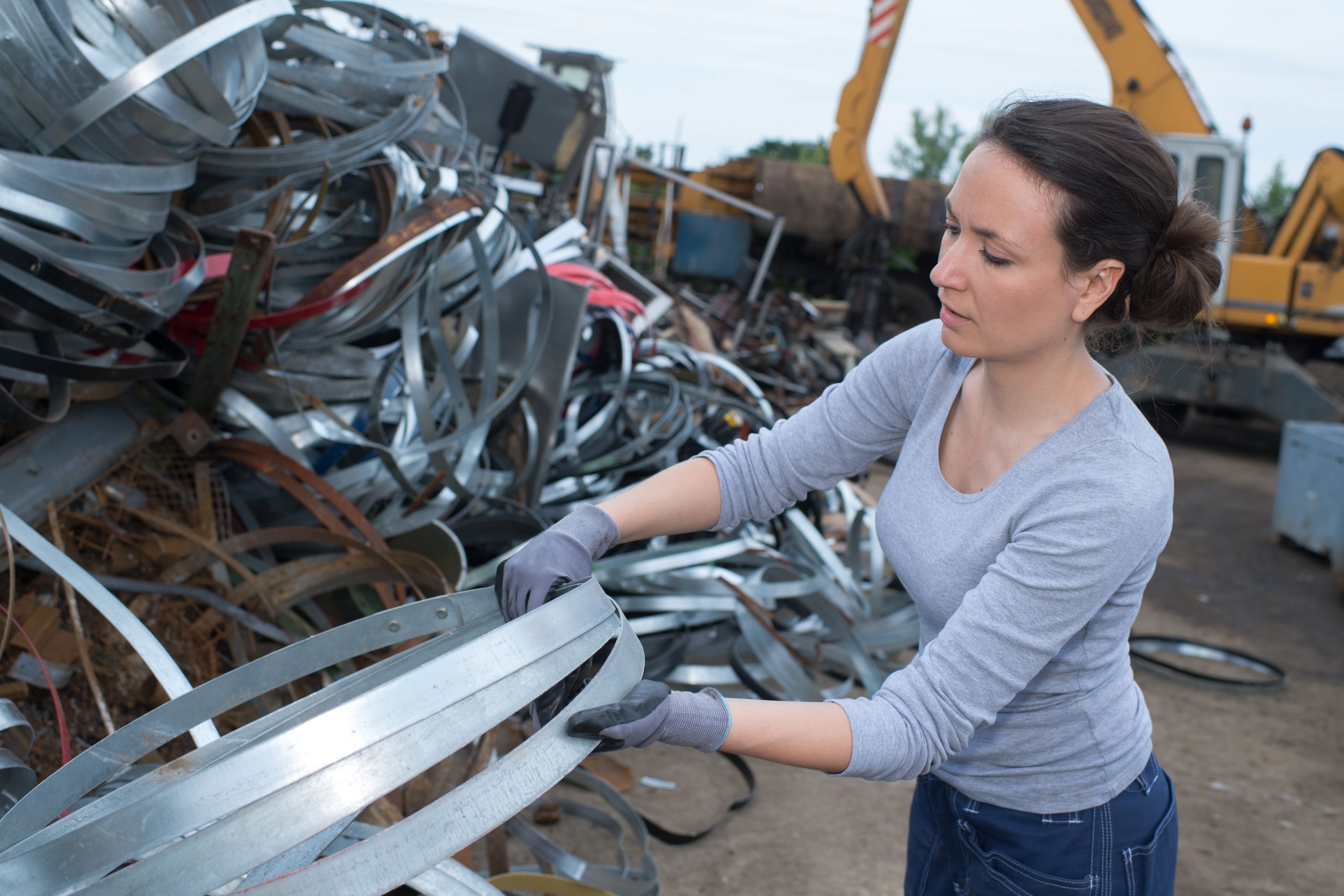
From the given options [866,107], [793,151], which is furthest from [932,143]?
[866,107]

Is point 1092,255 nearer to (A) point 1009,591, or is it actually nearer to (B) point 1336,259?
(A) point 1009,591

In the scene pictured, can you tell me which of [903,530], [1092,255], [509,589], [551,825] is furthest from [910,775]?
[551,825]

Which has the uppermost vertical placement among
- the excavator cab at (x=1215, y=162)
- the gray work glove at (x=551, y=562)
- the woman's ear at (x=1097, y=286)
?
the excavator cab at (x=1215, y=162)

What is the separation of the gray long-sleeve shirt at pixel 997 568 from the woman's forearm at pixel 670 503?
0.03 metres

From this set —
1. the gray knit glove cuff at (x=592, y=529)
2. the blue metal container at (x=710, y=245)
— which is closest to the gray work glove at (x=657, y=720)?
the gray knit glove cuff at (x=592, y=529)

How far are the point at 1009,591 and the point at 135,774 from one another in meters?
1.53

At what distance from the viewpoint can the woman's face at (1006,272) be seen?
48.1 inches

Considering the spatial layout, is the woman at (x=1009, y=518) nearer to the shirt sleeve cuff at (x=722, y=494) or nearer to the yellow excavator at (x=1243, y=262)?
the shirt sleeve cuff at (x=722, y=494)

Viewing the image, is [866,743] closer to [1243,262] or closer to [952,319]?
[952,319]

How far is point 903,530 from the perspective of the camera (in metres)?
1.45

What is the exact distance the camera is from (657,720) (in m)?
1.08

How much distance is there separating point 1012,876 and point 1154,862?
8.2 inches

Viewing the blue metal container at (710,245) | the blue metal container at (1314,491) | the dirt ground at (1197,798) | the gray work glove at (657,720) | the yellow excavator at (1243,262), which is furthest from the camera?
the blue metal container at (710,245)

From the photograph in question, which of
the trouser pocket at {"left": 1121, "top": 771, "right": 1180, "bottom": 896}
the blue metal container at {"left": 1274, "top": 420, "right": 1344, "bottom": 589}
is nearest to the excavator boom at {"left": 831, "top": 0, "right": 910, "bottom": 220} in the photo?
the blue metal container at {"left": 1274, "top": 420, "right": 1344, "bottom": 589}
